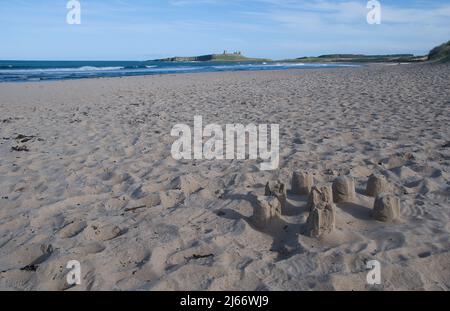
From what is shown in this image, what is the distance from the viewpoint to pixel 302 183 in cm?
353

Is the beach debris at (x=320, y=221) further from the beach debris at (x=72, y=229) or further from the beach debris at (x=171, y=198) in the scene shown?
the beach debris at (x=72, y=229)

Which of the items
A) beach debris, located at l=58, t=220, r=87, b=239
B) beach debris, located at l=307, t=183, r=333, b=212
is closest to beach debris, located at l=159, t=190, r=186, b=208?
beach debris, located at l=58, t=220, r=87, b=239

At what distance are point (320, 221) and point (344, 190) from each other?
0.66 meters

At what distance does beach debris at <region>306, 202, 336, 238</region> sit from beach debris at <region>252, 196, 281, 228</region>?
34cm

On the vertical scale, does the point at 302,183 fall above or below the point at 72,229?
above

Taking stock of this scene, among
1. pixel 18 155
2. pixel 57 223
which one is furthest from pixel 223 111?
pixel 57 223

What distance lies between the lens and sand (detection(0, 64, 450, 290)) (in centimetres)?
241

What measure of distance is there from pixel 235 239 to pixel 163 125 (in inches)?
186

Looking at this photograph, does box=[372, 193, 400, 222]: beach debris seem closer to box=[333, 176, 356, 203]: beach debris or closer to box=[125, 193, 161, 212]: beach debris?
box=[333, 176, 356, 203]: beach debris

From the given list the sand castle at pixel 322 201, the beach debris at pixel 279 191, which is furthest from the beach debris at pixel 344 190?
the beach debris at pixel 279 191

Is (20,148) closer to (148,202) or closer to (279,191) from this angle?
(148,202)

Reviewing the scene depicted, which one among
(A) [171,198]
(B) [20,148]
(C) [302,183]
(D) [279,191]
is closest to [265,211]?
(D) [279,191]

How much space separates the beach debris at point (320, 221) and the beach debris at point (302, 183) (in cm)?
76

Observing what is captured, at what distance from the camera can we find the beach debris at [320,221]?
107 inches
